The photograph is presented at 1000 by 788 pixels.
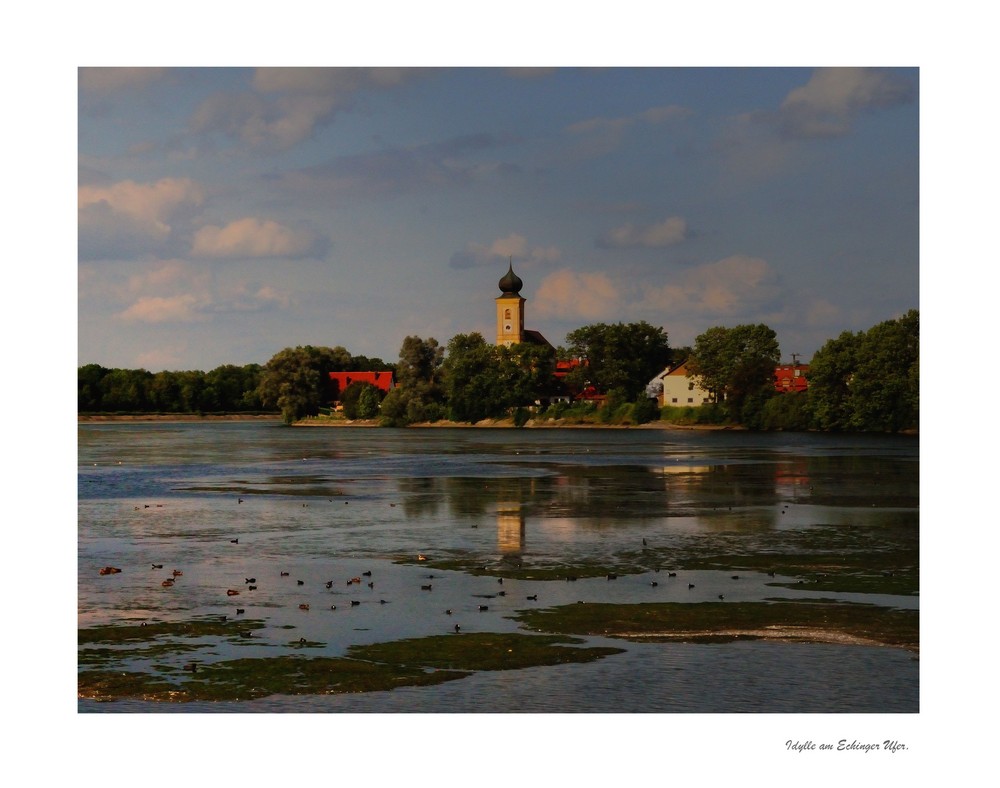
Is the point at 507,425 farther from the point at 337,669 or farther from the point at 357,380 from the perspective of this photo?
the point at 337,669

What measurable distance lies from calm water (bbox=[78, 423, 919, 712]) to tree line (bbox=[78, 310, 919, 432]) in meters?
69.7

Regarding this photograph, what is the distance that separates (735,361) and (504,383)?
32.2 m

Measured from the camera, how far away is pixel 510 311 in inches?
7657

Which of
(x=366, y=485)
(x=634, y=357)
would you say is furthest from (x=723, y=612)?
(x=634, y=357)

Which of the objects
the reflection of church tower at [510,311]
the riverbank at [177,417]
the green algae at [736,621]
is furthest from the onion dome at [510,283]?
the green algae at [736,621]

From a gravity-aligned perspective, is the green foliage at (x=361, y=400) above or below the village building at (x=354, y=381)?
below

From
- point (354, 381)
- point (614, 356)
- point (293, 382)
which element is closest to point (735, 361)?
point (614, 356)

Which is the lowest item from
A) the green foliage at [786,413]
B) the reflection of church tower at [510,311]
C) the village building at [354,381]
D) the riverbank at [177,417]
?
the riverbank at [177,417]

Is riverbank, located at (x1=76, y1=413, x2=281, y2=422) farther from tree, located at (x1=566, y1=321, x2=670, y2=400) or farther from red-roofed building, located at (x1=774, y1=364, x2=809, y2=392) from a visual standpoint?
red-roofed building, located at (x1=774, y1=364, x2=809, y2=392)

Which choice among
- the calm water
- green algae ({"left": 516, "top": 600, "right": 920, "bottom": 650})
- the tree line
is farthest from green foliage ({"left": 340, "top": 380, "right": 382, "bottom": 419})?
green algae ({"left": 516, "top": 600, "right": 920, "bottom": 650})

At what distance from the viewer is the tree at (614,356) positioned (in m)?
158

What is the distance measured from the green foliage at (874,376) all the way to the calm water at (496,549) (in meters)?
43.2

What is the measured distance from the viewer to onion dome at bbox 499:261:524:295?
19225cm

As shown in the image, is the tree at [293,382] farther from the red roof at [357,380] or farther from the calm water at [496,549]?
the calm water at [496,549]
